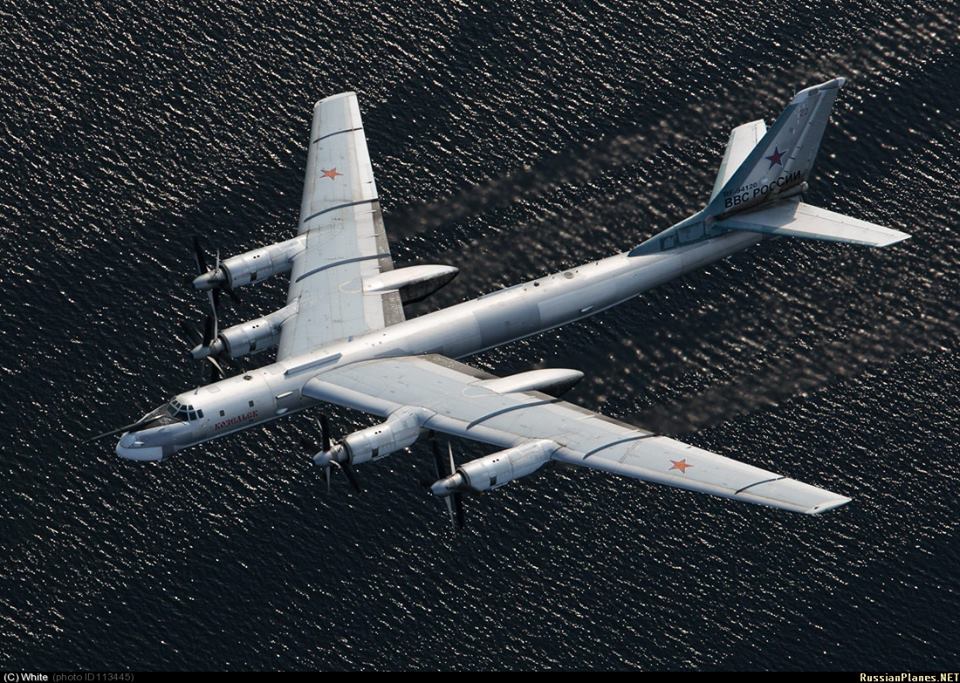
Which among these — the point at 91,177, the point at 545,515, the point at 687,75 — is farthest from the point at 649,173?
the point at 91,177

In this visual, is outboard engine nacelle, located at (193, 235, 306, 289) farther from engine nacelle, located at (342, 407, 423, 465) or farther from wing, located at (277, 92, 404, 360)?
engine nacelle, located at (342, 407, 423, 465)

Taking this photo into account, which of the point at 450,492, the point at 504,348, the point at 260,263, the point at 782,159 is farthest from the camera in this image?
the point at 504,348

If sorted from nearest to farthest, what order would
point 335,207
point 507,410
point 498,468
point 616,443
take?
point 498,468 < point 616,443 < point 507,410 < point 335,207

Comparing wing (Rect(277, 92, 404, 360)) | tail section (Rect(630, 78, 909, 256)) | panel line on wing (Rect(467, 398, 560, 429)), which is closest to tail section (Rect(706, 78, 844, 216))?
tail section (Rect(630, 78, 909, 256))

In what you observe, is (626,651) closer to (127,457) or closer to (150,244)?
(127,457)

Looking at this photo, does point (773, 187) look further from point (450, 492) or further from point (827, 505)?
point (450, 492)

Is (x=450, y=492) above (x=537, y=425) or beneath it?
beneath

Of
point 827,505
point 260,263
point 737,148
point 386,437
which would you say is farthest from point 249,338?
point 827,505

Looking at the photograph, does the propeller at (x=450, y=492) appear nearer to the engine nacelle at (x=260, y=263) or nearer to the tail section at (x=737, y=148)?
the engine nacelle at (x=260, y=263)
